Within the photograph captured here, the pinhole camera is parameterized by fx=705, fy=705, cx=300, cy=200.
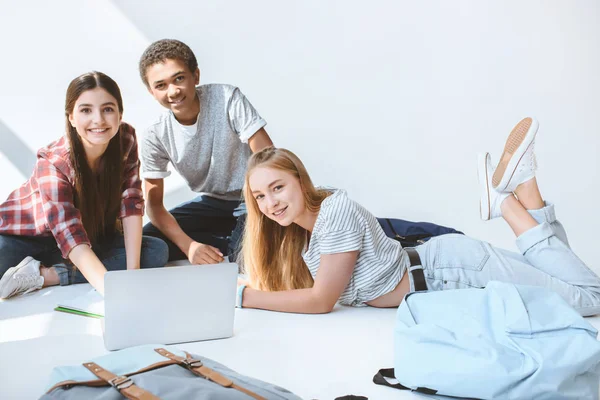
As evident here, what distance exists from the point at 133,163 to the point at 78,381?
1.63m

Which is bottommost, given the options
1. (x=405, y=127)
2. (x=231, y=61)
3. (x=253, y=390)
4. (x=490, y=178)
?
(x=253, y=390)

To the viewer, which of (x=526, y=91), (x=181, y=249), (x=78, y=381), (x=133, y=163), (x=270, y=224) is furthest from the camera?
(x=526, y=91)

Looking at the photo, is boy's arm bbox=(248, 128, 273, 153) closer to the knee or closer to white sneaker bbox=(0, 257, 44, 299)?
the knee

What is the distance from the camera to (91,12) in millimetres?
4434

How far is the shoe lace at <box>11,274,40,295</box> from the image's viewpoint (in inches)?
112

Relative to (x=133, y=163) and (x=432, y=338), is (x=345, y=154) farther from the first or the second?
(x=432, y=338)

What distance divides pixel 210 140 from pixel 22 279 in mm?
1019

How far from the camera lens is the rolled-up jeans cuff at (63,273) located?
3045mm

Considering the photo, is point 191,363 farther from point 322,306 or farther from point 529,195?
point 529,195

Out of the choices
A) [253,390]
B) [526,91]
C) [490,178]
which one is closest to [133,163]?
[490,178]

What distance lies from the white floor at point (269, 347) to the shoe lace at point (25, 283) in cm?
10

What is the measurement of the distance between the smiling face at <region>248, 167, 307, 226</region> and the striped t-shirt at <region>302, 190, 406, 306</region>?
0.32ft

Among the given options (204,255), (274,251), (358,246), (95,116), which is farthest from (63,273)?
(358,246)

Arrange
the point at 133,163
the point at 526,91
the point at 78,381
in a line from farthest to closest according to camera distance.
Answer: the point at 526,91
the point at 133,163
the point at 78,381
